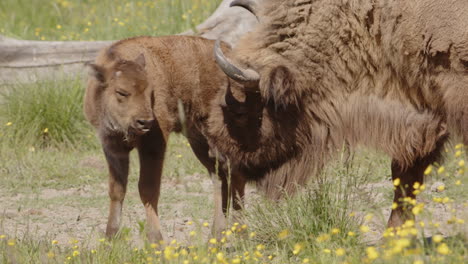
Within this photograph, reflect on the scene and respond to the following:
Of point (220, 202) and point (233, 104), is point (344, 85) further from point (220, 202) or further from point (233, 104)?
point (220, 202)

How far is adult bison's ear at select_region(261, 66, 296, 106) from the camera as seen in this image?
18.4 feet

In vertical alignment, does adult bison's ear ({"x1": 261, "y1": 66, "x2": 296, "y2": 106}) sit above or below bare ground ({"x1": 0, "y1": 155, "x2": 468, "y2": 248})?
above

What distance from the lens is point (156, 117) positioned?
19.9 ft

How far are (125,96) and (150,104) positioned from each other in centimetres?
20

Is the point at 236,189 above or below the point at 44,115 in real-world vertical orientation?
below

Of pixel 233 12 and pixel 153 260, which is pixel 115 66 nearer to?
pixel 153 260

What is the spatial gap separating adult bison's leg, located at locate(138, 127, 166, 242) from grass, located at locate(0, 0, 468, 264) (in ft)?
0.75

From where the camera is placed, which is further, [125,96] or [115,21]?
[115,21]

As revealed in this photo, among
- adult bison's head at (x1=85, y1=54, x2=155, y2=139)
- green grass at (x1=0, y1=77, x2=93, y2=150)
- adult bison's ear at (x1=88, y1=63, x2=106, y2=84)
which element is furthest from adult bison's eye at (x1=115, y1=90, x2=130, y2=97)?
green grass at (x1=0, y1=77, x2=93, y2=150)

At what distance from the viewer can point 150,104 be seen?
5.93 metres

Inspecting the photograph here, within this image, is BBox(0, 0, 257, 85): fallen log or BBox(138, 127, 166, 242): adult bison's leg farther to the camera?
BBox(0, 0, 257, 85): fallen log

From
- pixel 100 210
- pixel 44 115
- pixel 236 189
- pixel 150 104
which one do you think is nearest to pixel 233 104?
pixel 150 104

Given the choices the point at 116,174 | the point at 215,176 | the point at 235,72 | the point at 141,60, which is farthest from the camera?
the point at 215,176

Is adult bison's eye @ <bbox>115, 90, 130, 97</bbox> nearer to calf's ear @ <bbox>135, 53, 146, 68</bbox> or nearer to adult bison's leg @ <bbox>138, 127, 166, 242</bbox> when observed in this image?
calf's ear @ <bbox>135, 53, 146, 68</bbox>
